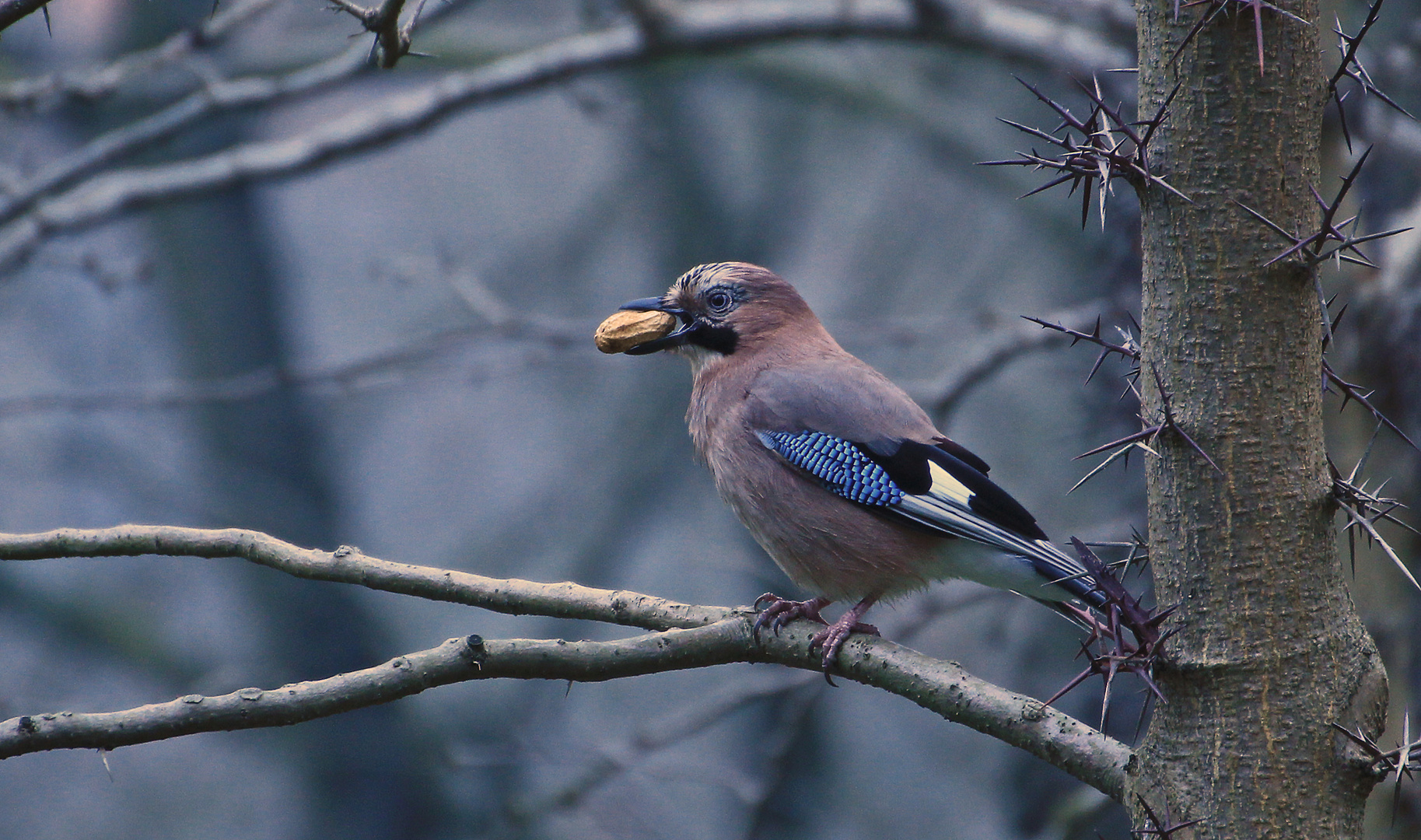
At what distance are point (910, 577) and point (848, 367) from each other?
0.79 m

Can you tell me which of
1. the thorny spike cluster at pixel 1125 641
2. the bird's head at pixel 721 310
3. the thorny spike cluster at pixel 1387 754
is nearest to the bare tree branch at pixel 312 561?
the thorny spike cluster at pixel 1125 641

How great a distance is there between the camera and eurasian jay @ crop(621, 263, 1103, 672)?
3041mm

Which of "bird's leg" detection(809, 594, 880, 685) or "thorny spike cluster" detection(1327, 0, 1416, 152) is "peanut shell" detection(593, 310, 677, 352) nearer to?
"bird's leg" detection(809, 594, 880, 685)

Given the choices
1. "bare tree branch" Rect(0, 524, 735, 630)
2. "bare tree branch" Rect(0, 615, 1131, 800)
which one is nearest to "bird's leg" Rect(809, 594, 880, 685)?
"bare tree branch" Rect(0, 615, 1131, 800)

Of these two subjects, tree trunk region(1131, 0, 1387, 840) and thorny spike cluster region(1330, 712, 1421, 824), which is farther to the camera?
tree trunk region(1131, 0, 1387, 840)

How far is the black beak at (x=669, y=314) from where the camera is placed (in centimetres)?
389

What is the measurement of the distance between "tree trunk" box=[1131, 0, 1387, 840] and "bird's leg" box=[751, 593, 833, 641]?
0.97 metres

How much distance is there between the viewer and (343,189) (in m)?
10.5

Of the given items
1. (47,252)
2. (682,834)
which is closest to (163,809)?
(682,834)

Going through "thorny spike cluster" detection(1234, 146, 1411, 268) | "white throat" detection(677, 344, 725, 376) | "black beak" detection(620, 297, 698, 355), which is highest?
"thorny spike cluster" detection(1234, 146, 1411, 268)

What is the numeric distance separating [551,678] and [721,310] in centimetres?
201

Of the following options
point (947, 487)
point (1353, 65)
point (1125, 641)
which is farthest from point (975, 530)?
point (1353, 65)

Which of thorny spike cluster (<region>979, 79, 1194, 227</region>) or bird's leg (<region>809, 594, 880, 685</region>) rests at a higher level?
thorny spike cluster (<region>979, 79, 1194, 227</region>)

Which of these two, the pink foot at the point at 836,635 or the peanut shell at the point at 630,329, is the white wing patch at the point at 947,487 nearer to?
the pink foot at the point at 836,635
